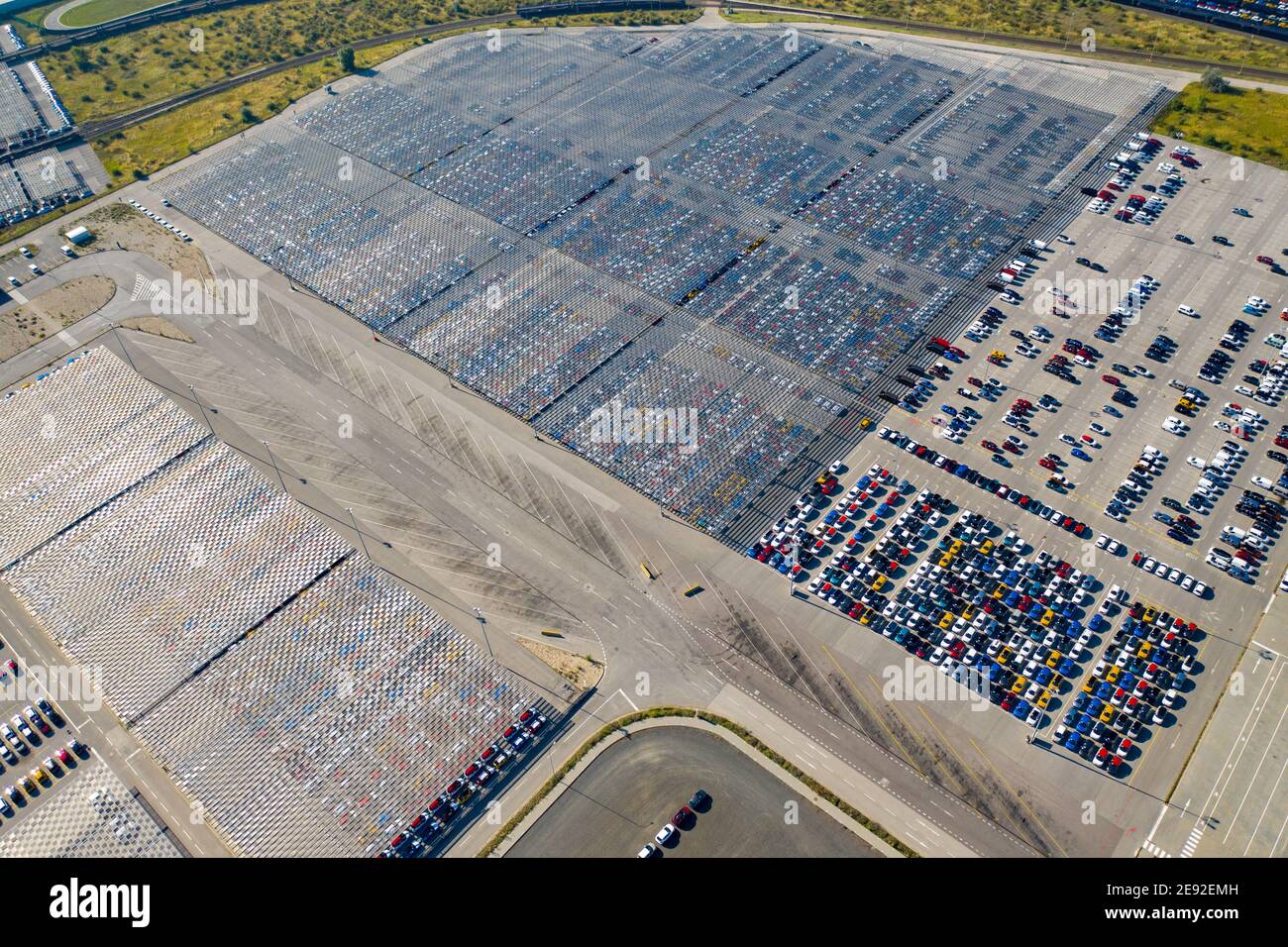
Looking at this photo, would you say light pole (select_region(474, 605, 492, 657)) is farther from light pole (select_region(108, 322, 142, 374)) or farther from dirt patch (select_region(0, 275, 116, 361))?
dirt patch (select_region(0, 275, 116, 361))

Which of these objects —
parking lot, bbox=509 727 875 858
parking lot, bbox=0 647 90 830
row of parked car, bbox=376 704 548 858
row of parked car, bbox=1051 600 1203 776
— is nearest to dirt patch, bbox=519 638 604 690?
row of parked car, bbox=376 704 548 858

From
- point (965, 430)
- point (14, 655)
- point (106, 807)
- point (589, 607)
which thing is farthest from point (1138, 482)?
point (14, 655)

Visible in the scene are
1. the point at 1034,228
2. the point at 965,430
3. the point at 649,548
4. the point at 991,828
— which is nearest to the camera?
the point at 991,828

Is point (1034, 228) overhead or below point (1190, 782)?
overhead

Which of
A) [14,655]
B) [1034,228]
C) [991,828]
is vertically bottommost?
[991,828]

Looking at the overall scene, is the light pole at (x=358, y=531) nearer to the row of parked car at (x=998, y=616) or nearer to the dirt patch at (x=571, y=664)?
the dirt patch at (x=571, y=664)

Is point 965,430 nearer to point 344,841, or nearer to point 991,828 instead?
point 991,828

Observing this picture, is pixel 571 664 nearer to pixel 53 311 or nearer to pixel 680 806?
pixel 680 806
